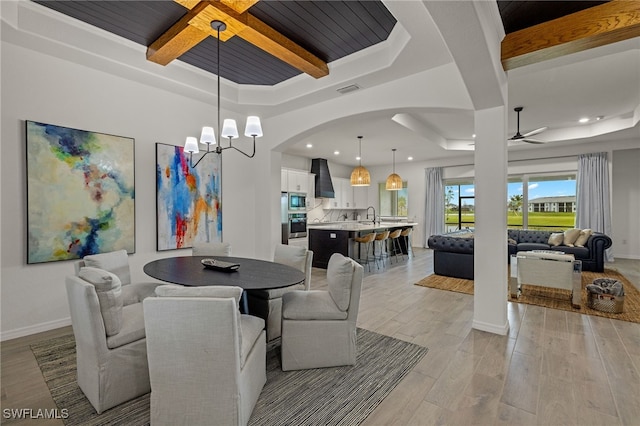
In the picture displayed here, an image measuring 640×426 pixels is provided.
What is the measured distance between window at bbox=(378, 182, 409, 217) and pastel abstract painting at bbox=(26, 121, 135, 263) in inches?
326

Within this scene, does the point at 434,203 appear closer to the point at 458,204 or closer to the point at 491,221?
the point at 458,204

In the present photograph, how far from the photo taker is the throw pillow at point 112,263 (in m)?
2.74

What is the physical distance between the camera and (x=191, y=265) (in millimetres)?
2842

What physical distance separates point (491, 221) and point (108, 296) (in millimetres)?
3392

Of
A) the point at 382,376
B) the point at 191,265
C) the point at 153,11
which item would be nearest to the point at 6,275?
the point at 191,265

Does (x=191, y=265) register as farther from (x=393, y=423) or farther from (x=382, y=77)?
(x=382, y=77)

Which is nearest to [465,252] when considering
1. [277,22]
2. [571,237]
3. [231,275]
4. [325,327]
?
[571,237]

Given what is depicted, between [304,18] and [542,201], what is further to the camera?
[542,201]

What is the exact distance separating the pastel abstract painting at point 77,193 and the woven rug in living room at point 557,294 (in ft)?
14.7

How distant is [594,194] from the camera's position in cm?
690

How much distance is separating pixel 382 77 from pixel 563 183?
703cm

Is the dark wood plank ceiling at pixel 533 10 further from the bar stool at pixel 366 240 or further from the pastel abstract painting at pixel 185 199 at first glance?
the bar stool at pixel 366 240

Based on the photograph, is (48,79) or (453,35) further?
(48,79)

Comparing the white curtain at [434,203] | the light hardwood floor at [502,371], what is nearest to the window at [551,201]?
the white curtain at [434,203]
